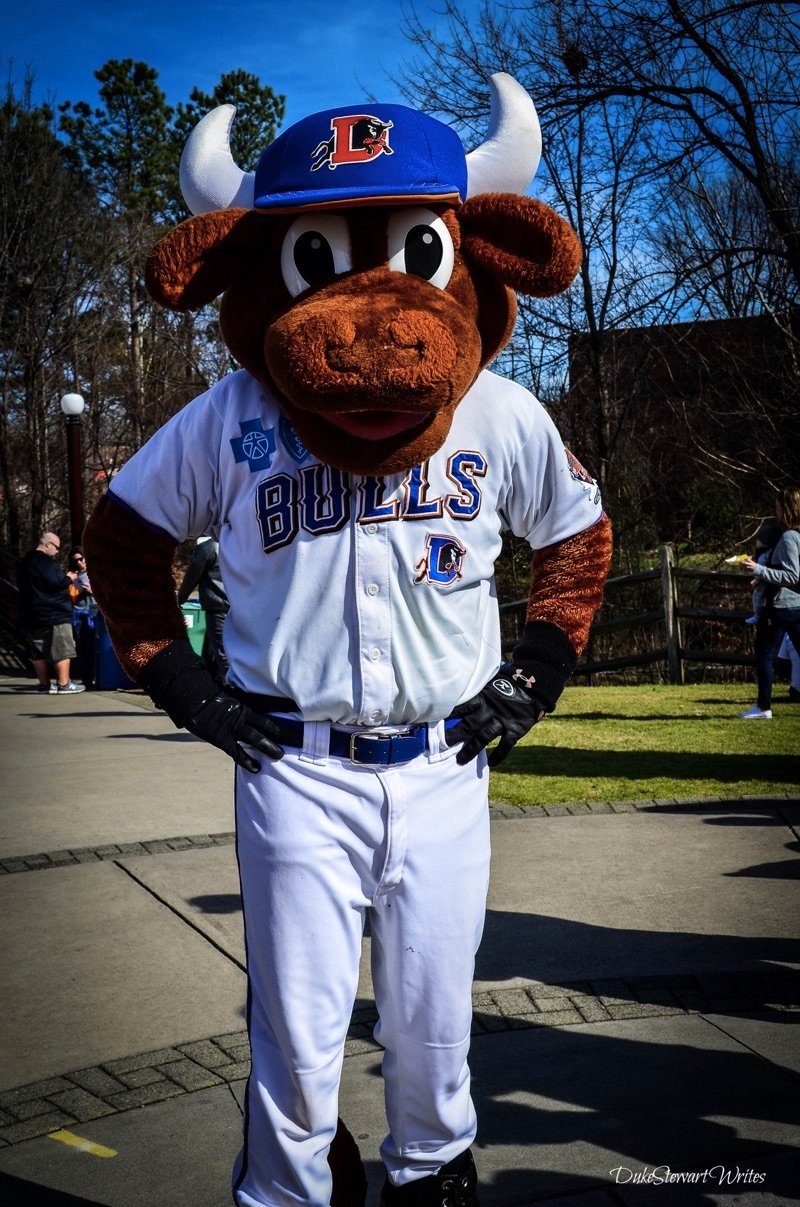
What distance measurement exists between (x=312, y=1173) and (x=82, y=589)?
1245 cm

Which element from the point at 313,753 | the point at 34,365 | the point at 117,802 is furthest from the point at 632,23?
the point at 34,365

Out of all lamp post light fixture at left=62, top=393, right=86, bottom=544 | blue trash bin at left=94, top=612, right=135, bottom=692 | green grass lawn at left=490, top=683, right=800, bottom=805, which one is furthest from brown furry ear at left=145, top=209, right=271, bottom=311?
lamp post light fixture at left=62, top=393, right=86, bottom=544

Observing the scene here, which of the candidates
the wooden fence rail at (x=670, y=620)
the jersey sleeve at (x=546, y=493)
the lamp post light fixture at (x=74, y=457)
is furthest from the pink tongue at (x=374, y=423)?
the lamp post light fixture at (x=74, y=457)

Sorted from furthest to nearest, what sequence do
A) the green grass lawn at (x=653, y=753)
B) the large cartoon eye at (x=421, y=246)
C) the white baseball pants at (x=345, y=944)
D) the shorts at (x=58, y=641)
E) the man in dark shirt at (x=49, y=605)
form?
1. the shorts at (x=58, y=641)
2. the man in dark shirt at (x=49, y=605)
3. the green grass lawn at (x=653, y=753)
4. the large cartoon eye at (x=421, y=246)
5. the white baseball pants at (x=345, y=944)

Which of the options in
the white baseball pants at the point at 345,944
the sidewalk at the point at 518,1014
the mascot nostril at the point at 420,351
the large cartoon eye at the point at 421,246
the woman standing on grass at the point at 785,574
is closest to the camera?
the mascot nostril at the point at 420,351

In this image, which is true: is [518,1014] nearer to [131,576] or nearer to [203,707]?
[203,707]

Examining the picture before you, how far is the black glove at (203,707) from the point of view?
2234 millimetres

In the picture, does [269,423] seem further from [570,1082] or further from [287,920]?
[570,1082]

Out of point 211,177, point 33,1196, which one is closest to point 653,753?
point 33,1196

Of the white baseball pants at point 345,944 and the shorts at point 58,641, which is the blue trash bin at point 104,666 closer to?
the shorts at point 58,641

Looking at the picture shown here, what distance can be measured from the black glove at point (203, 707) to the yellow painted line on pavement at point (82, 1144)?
3.97 ft

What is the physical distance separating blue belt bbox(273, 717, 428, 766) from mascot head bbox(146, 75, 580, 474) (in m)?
0.50

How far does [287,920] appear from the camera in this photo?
2.16 meters

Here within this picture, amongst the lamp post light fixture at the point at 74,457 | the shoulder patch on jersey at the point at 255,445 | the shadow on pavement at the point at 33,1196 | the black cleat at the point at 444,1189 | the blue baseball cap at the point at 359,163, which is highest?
the lamp post light fixture at the point at 74,457
